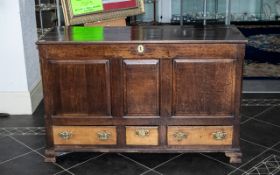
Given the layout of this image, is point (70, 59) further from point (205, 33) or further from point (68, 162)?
point (205, 33)

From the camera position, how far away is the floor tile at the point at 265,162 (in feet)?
8.60

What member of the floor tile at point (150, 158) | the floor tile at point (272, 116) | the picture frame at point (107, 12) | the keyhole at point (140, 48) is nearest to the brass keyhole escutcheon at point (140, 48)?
the keyhole at point (140, 48)

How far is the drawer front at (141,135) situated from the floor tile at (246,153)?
415 millimetres

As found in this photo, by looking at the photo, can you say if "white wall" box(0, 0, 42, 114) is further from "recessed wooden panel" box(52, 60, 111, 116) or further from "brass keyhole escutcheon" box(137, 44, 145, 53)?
"brass keyhole escutcheon" box(137, 44, 145, 53)

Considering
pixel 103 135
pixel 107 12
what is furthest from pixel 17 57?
pixel 103 135

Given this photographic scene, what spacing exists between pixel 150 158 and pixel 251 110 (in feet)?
3.94

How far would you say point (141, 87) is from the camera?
8.45ft

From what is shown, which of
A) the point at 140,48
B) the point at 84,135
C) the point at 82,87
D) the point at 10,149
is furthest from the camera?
the point at 10,149

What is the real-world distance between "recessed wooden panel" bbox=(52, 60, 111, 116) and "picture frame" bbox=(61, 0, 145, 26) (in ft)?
1.60

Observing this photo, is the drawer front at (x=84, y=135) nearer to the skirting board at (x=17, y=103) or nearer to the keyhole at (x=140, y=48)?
the keyhole at (x=140, y=48)

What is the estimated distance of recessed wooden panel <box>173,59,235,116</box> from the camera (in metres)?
2.51

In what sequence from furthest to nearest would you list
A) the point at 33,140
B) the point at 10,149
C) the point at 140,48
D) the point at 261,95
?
1. the point at 261,95
2. the point at 33,140
3. the point at 10,149
4. the point at 140,48

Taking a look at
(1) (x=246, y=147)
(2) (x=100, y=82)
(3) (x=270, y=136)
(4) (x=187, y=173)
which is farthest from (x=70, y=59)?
(3) (x=270, y=136)

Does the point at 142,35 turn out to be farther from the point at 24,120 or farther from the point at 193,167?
the point at 24,120
